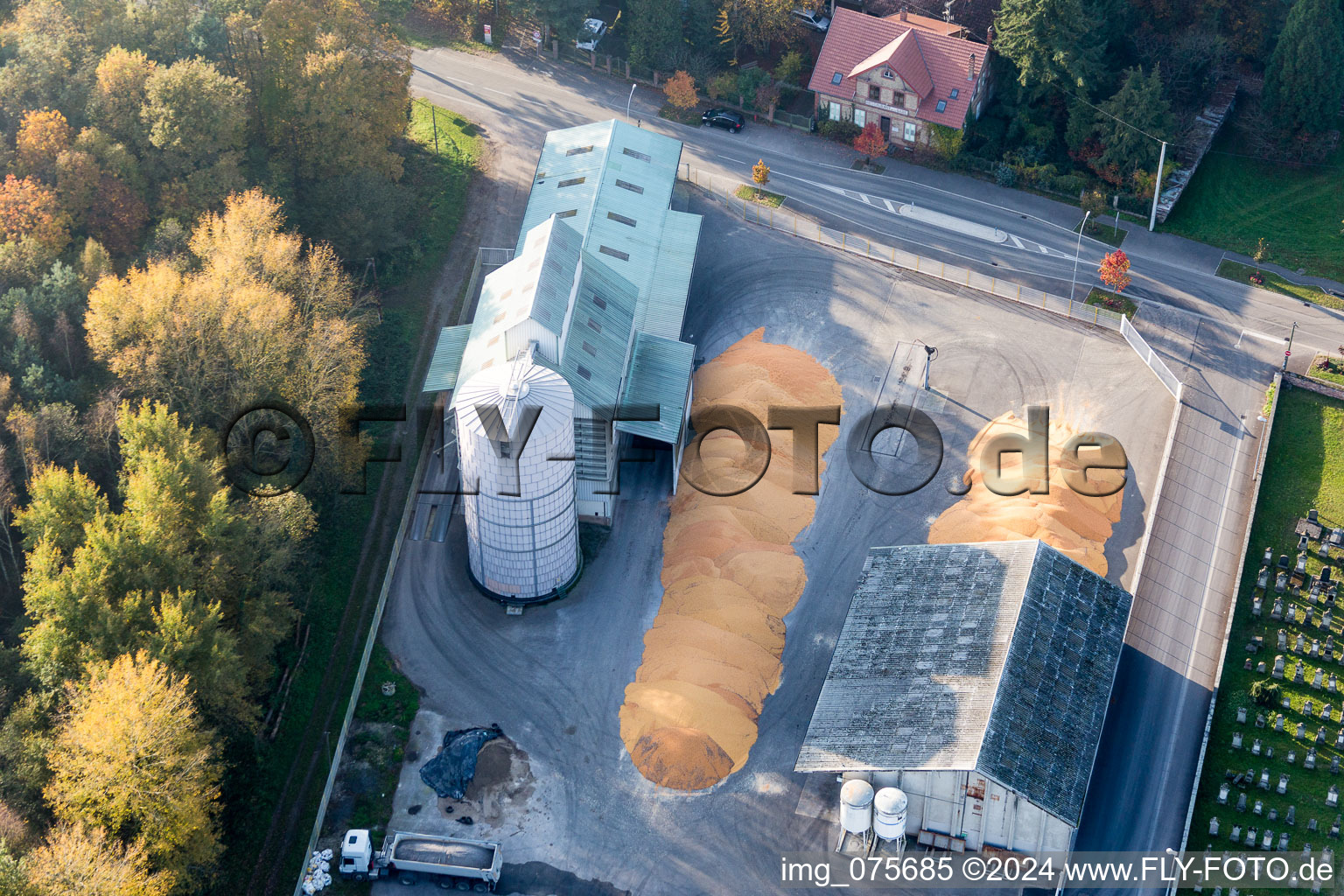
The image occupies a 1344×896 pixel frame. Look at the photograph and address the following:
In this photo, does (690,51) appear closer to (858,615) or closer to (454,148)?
(454,148)

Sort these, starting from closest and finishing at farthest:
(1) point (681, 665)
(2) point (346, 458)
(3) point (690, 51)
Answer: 1. (1) point (681, 665)
2. (2) point (346, 458)
3. (3) point (690, 51)

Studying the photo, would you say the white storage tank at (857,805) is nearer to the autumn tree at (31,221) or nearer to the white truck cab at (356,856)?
the white truck cab at (356,856)

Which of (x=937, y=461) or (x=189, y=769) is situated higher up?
(x=937, y=461)

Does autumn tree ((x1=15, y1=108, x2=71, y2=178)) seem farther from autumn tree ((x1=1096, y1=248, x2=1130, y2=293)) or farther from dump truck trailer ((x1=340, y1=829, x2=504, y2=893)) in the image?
autumn tree ((x1=1096, y1=248, x2=1130, y2=293))

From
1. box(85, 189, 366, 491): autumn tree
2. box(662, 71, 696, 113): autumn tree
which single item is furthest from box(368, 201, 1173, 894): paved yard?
box(662, 71, 696, 113): autumn tree

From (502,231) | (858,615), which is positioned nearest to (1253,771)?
(858,615)

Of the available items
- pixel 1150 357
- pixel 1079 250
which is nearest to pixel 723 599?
pixel 1150 357

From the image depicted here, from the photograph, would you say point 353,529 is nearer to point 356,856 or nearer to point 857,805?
point 356,856

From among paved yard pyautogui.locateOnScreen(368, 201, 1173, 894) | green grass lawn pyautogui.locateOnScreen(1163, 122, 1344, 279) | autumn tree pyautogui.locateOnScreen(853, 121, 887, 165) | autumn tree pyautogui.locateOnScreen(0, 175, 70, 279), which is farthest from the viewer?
autumn tree pyautogui.locateOnScreen(853, 121, 887, 165)
